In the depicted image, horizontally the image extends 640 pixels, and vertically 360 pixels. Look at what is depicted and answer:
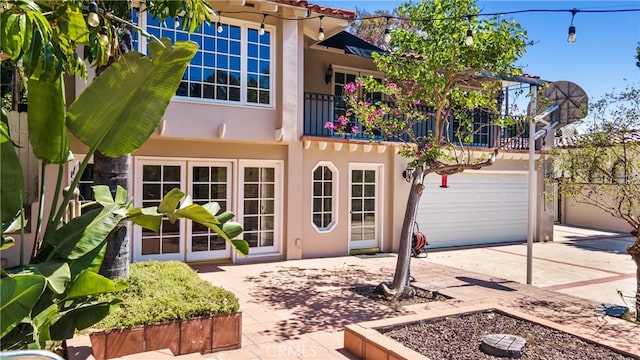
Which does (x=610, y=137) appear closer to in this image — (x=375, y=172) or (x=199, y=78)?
(x=375, y=172)

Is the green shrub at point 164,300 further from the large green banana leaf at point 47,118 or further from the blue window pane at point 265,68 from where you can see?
the blue window pane at point 265,68

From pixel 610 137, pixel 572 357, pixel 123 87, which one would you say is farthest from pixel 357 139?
pixel 123 87

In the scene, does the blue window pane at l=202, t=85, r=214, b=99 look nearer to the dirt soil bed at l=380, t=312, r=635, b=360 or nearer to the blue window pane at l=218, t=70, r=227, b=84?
the blue window pane at l=218, t=70, r=227, b=84

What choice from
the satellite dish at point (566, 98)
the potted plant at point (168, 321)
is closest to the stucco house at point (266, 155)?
the satellite dish at point (566, 98)

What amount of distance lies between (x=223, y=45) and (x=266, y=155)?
9.92 feet

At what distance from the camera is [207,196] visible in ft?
36.5

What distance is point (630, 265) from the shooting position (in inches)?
481

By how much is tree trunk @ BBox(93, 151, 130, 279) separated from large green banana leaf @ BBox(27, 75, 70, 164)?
8.30 feet

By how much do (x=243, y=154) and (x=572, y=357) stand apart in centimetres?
855

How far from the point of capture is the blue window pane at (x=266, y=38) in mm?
11398

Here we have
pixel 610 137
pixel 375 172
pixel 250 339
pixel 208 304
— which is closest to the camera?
pixel 208 304

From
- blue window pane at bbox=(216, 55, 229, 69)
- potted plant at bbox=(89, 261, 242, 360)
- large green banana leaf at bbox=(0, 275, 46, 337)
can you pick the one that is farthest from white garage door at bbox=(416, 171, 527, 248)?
large green banana leaf at bbox=(0, 275, 46, 337)

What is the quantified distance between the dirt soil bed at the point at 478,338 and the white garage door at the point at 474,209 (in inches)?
324

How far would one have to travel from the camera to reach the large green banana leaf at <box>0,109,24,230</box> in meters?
3.08
